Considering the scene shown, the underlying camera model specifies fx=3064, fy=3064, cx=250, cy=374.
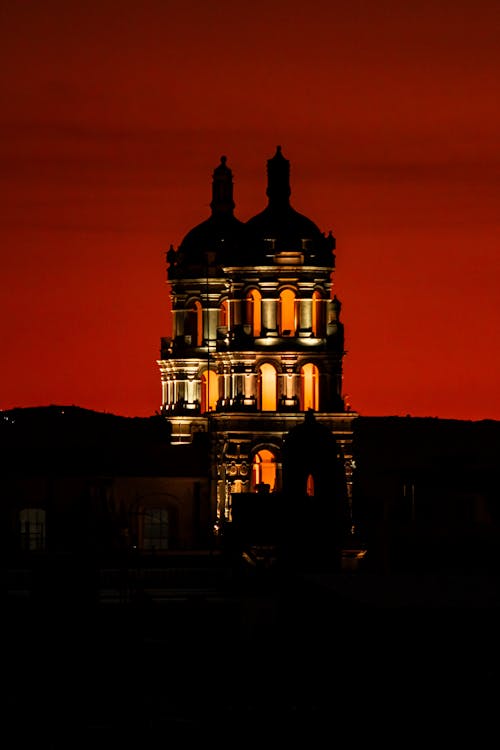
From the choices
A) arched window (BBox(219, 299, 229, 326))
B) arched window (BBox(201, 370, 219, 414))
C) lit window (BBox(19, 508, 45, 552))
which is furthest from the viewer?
arched window (BBox(201, 370, 219, 414))

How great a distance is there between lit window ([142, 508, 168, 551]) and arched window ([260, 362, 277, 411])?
5938 millimetres

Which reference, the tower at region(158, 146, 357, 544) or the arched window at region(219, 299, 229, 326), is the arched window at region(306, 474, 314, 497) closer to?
→ the tower at region(158, 146, 357, 544)

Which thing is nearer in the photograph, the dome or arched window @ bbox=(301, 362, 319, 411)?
the dome

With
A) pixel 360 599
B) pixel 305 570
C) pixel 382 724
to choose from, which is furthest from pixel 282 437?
pixel 382 724

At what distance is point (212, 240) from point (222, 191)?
7.37 ft

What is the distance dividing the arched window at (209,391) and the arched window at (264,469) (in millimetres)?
6276

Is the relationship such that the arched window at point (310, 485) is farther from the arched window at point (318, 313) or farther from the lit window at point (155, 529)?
the lit window at point (155, 529)

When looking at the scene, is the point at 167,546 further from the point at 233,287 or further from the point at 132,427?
the point at 132,427

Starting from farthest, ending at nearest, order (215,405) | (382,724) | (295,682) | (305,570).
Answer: (215,405) → (305,570) → (295,682) → (382,724)

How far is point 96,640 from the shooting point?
256 feet

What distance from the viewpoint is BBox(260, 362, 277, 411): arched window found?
10475 centimetres

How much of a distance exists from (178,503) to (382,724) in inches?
1796

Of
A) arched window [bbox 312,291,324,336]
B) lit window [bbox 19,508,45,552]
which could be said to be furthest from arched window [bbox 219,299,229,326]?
lit window [bbox 19,508,45,552]

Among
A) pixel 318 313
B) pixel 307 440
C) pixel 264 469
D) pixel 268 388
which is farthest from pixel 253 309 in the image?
pixel 307 440
